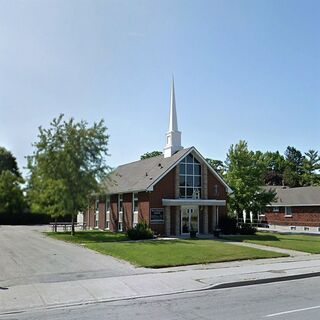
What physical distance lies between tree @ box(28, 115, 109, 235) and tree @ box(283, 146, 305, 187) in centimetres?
6253

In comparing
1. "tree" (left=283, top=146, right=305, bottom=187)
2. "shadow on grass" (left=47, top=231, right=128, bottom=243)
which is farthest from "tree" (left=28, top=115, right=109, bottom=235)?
"tree" (left=283, top=146, right=305, bottom=187)

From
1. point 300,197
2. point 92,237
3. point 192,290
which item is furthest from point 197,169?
point 192,290

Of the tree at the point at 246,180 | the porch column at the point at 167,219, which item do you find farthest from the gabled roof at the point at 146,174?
the tree at the point at 246,180

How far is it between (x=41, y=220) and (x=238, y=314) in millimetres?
55812

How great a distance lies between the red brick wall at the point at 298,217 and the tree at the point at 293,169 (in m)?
37.6

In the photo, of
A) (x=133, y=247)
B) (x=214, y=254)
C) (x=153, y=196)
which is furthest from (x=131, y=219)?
(x=214, y=254)

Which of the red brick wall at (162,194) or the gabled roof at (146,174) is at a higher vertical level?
the gabled roof at (146,174)

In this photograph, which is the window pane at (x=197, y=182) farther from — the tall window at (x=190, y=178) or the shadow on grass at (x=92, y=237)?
the shadow on grass at (x=92, y=237)

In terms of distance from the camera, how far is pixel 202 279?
47.3 ft

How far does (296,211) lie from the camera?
50062mm

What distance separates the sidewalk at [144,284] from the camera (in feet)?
37.3

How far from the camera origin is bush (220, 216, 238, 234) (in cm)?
3591

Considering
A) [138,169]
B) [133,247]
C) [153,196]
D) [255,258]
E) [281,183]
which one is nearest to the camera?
[255,258]

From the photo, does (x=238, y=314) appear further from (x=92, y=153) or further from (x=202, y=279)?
(x=92, y=153)
